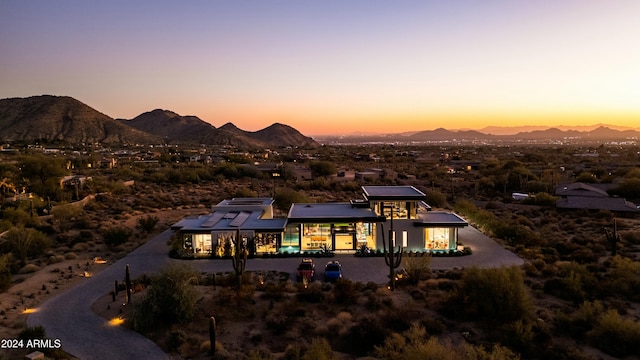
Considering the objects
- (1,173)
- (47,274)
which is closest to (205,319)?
(47,274)

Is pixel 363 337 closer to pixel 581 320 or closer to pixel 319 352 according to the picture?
pixel 319 352

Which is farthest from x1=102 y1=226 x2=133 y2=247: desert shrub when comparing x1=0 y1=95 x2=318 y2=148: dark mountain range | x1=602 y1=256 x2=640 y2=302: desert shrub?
x1=0 y1=95 x2=318 y2=148: dark mountain range

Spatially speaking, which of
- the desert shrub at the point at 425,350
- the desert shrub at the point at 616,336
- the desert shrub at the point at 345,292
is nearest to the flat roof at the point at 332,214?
the desert shrub at the point at 345,292

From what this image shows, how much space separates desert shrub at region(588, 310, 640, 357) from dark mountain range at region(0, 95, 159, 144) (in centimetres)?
14440

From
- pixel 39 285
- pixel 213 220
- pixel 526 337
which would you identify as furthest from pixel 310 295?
pixel 39 285

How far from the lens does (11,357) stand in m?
14.0

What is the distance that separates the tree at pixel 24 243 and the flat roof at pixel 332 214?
53.6 ft

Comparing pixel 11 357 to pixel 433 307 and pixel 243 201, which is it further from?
pixel 243 201

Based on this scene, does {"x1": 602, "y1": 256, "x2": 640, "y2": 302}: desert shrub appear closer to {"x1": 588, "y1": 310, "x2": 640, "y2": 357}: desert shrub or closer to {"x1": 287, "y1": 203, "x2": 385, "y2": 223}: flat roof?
{"x1": 588, "y1": 310, "x2": 640, "y2": 357}: desert shrub

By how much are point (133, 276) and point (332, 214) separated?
13.0m

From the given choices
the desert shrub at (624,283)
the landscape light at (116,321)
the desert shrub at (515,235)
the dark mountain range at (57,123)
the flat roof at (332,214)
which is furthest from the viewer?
the dark mountain range at (57,123)

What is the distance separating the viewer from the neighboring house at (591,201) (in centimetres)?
3866

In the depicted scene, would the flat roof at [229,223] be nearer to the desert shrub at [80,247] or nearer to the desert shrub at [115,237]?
the desert shrub at [115,237]

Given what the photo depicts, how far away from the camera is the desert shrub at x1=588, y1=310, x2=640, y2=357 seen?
47.4ft
